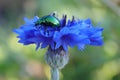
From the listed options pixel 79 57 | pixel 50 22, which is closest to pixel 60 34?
pixel 50 22

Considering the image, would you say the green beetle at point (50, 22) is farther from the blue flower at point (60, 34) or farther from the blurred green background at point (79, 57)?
the blurred green background at point (79, 57)

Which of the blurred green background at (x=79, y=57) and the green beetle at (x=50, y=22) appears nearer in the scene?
the green beetle at (x=50, y=22)

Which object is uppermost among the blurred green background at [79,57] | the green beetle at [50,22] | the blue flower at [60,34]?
the blurred green background at [79,57]

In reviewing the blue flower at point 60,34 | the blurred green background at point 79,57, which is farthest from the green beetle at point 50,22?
the blurred green background at point 79,57

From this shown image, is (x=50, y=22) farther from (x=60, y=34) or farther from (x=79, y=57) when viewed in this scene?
(x=79, y=57)

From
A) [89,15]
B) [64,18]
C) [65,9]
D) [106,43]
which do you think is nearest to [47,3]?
[65,9]

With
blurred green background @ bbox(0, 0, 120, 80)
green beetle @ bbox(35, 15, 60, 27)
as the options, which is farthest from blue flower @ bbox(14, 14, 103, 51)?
blurred green background @ bbox(0, 0, 120, 80)

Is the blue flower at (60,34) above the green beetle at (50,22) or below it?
below

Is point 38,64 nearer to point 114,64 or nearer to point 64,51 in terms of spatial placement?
point 114,64

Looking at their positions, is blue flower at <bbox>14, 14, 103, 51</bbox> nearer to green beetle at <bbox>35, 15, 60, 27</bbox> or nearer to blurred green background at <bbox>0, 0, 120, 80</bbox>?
green beetle at <bbox>35, 15, 60, 27</bbox>
